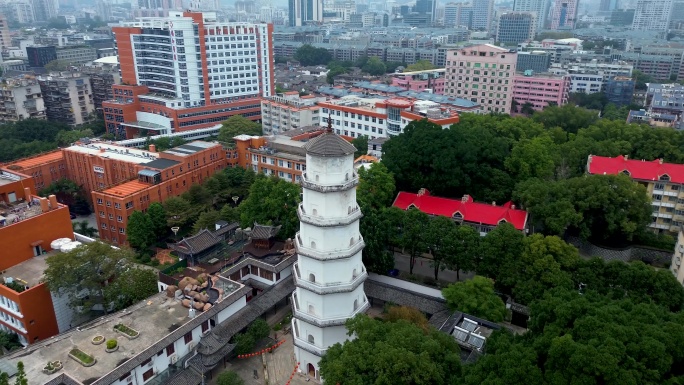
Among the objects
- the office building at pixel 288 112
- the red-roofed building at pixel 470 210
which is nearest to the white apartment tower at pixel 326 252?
the red-roofed building at pixel 470 210

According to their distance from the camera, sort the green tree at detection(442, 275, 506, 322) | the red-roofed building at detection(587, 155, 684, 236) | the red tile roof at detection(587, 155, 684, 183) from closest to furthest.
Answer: the green tree at detection(442, 275, 506, 322), the red-roofed building at detection(587, 155, 684, 236), the red tile roof at detection(587, 155, 684, 183)

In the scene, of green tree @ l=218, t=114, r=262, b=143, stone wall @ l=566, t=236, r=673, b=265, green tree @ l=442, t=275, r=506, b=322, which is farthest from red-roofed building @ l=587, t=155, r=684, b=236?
green tree @ l=218, t=114, r=262, b=143

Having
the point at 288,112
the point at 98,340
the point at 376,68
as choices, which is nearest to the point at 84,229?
the point at 98,340

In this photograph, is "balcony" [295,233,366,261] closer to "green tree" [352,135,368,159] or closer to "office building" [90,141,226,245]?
"office building" [90,141,226,245]

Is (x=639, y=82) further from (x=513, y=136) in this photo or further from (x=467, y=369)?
(x=467, y=369)

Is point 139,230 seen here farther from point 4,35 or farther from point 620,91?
point 4,35

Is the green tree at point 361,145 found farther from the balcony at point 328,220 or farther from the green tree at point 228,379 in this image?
the green tree at point 228,379

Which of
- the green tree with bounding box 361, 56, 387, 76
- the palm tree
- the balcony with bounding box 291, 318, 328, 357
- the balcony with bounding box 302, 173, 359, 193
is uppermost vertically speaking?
the balcony with bounding box 302, 173, 359, 193
